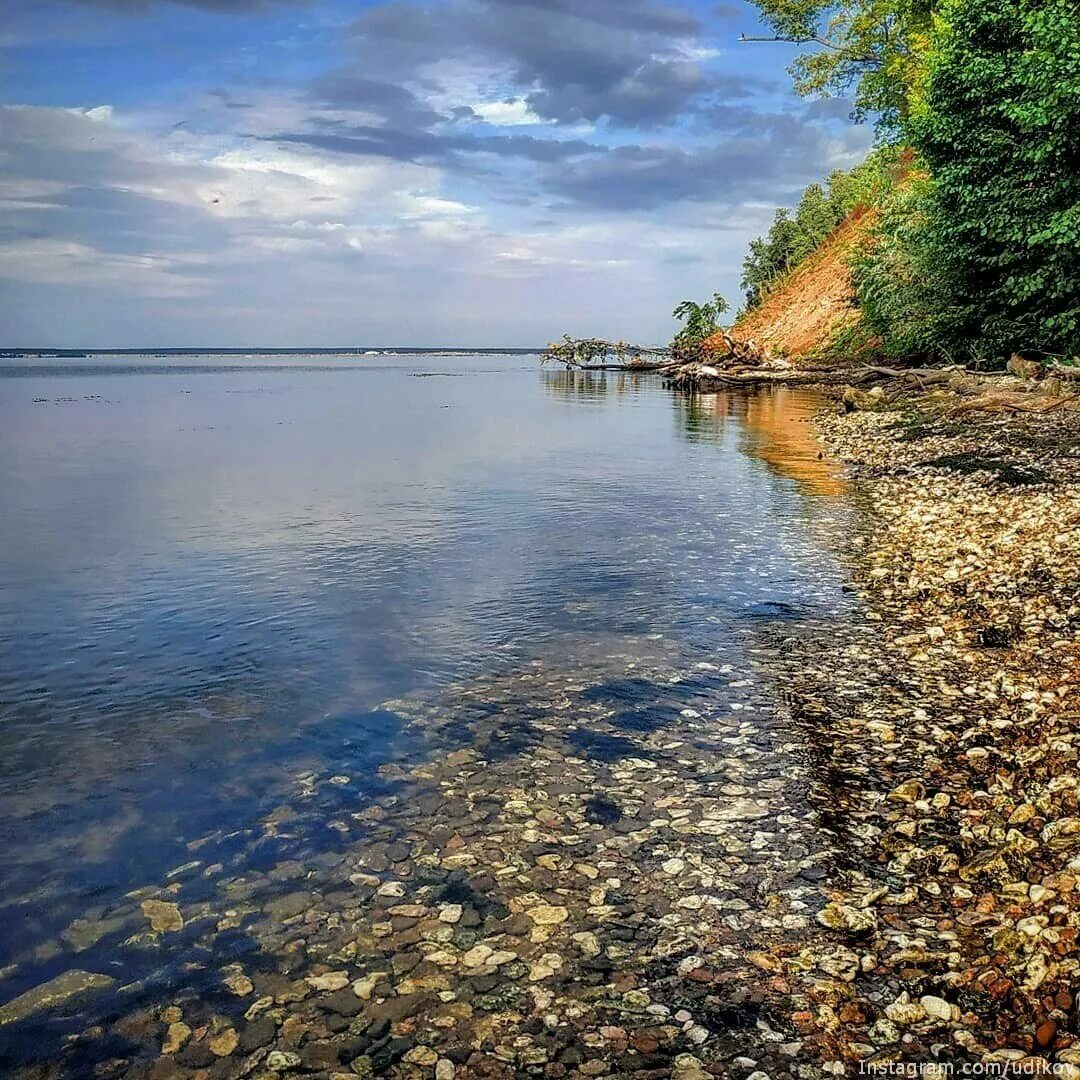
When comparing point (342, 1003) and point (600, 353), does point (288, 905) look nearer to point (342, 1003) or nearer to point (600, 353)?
point (342, 1003)

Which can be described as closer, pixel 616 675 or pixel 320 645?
pixel 616 675

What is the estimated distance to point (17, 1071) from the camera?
18.8ft

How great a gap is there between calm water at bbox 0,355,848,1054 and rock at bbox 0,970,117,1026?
0.46ft

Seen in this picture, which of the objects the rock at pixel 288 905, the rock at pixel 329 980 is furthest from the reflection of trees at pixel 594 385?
the rock at pixel 329 980

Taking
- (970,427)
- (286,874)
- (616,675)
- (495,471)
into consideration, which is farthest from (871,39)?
(286,874)

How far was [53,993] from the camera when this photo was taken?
6.38 meters

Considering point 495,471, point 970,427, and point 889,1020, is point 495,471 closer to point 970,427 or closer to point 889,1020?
point 970,427

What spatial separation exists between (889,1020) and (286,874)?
4.95 m

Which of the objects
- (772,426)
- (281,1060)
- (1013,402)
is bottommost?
(281,1060)

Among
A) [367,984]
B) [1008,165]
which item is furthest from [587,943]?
[1008,165]

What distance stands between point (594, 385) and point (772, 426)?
58603mm

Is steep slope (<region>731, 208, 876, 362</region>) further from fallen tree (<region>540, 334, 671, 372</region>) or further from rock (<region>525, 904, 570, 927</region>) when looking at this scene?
rock (<region>525, 904, 570, 927</region>)

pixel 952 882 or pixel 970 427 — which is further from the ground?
pixel 970 427

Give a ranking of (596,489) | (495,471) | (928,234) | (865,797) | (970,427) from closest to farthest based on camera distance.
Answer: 1. (865,797)
2. (596,489)
3. (970,427)
4. (495,471)
5. (928,234)
